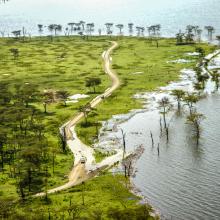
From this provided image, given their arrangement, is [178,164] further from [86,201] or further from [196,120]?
[86,201]

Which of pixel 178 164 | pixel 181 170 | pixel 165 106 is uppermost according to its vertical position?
pixel 165 106

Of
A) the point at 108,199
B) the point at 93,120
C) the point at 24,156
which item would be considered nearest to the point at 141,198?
the point at 108,199

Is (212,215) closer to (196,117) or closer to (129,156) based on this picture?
(129,156)

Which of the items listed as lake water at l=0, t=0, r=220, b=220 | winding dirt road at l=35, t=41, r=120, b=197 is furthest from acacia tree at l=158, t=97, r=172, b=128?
winding dirt road at l=35, t=41, r=120, b=197

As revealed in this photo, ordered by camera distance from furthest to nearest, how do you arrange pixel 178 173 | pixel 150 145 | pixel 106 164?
pixel 150 145
pixel 106 164
pixel 178 173

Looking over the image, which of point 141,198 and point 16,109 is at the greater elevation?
point 16,109

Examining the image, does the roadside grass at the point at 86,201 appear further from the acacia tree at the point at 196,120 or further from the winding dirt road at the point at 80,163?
the acacia tree at the point at 196,120

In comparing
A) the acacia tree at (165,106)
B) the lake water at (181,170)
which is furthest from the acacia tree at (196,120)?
the acacia tree at (165,106)

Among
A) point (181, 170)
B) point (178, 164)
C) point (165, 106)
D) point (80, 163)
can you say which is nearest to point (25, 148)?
point (80, 163)
